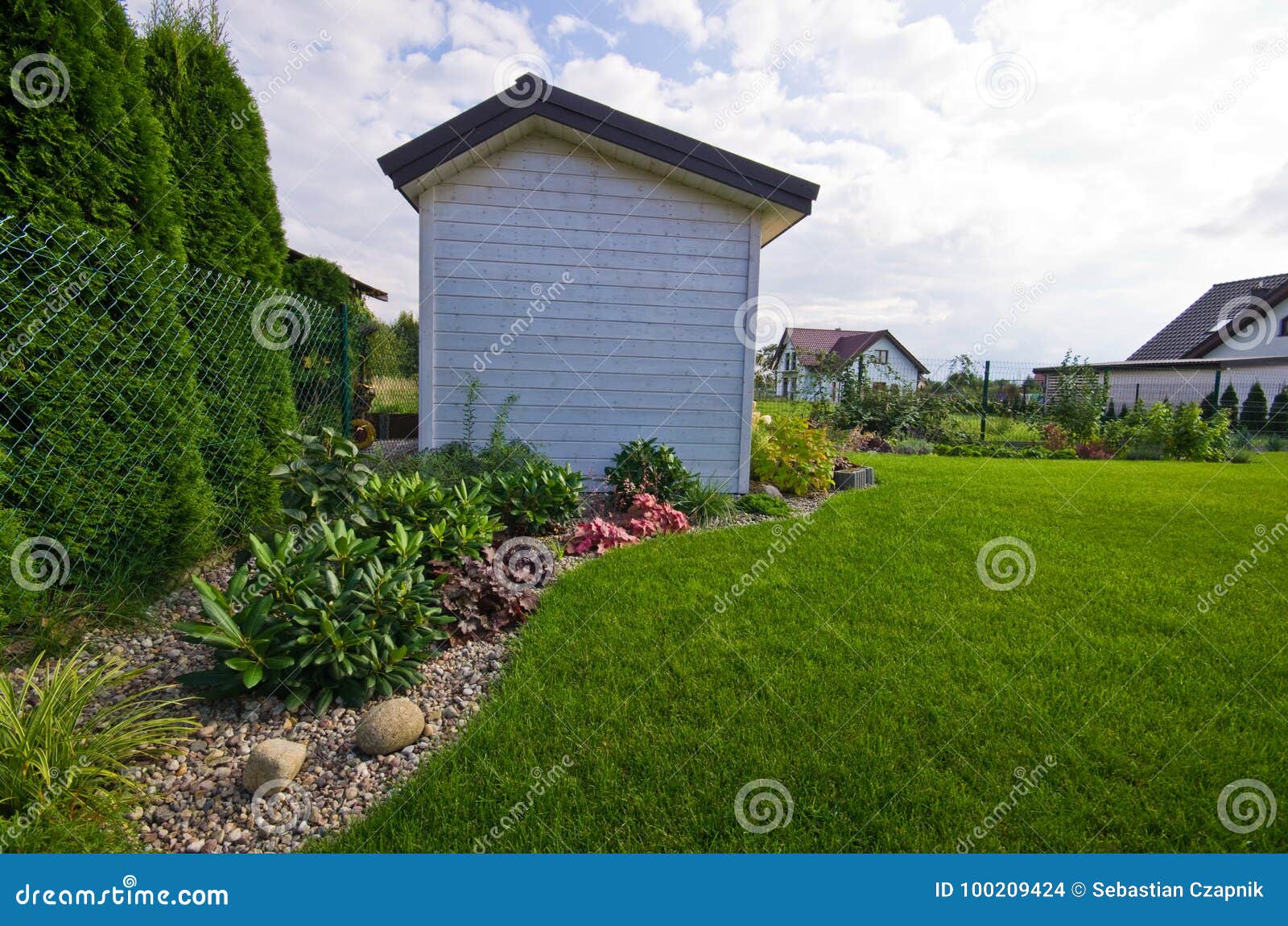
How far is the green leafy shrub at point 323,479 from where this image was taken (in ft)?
11.5

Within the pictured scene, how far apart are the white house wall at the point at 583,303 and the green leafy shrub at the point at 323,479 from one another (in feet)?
9.31

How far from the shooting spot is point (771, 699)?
2.76 metres

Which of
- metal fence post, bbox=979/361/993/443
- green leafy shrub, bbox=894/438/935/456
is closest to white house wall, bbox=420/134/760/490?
green leafy shrub, bbox=894/438/935/456

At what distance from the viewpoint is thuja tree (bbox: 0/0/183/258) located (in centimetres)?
304

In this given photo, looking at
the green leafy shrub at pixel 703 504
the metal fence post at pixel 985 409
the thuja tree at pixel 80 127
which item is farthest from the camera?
the metal fence post at pixel 985 409

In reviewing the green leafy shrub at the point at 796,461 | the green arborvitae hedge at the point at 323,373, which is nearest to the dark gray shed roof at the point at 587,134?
the green arborvitae hedge at the point at 323,373

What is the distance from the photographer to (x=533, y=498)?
495 cm

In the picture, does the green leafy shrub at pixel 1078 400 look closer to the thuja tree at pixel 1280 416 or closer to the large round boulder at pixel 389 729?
the thuja tree at pixel 1280 416

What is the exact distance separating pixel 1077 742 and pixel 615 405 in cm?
513

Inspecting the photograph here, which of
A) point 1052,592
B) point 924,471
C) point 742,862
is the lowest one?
point 742,862

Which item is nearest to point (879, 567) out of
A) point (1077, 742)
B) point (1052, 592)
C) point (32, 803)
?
point (1052, 592)

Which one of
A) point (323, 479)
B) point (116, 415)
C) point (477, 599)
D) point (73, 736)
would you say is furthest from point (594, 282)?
point (73, 736)

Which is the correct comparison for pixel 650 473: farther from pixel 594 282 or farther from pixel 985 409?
pixel 985 409

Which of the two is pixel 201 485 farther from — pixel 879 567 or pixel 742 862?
pixel 879 567
